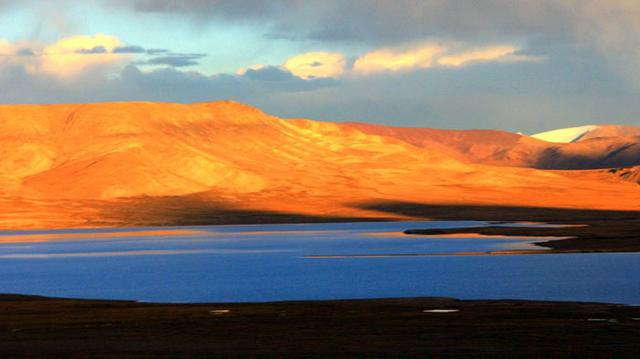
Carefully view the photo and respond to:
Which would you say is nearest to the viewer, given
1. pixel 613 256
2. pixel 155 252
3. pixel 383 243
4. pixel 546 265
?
pixel 546 265

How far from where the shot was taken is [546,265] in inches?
2990

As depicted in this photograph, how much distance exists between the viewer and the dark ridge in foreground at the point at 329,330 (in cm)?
3375

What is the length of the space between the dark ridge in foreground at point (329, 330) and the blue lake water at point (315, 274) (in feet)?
23.1

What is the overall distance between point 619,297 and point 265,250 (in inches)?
2487

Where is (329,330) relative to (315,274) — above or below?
below

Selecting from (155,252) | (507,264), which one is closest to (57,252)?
(155,252)

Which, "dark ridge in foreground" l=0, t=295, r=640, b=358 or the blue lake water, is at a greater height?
the blue lake water

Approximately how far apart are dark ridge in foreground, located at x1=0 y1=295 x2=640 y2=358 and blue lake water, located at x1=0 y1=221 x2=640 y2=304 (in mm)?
7037

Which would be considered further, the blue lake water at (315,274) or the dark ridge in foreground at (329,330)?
the blue lake water at (315,274)

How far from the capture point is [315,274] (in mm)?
74062

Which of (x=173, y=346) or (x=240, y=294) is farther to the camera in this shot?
(x=240, y=294)

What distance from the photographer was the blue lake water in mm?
57812

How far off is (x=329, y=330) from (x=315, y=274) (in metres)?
34.7

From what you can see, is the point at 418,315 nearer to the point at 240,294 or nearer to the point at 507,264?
the point at 240,294
